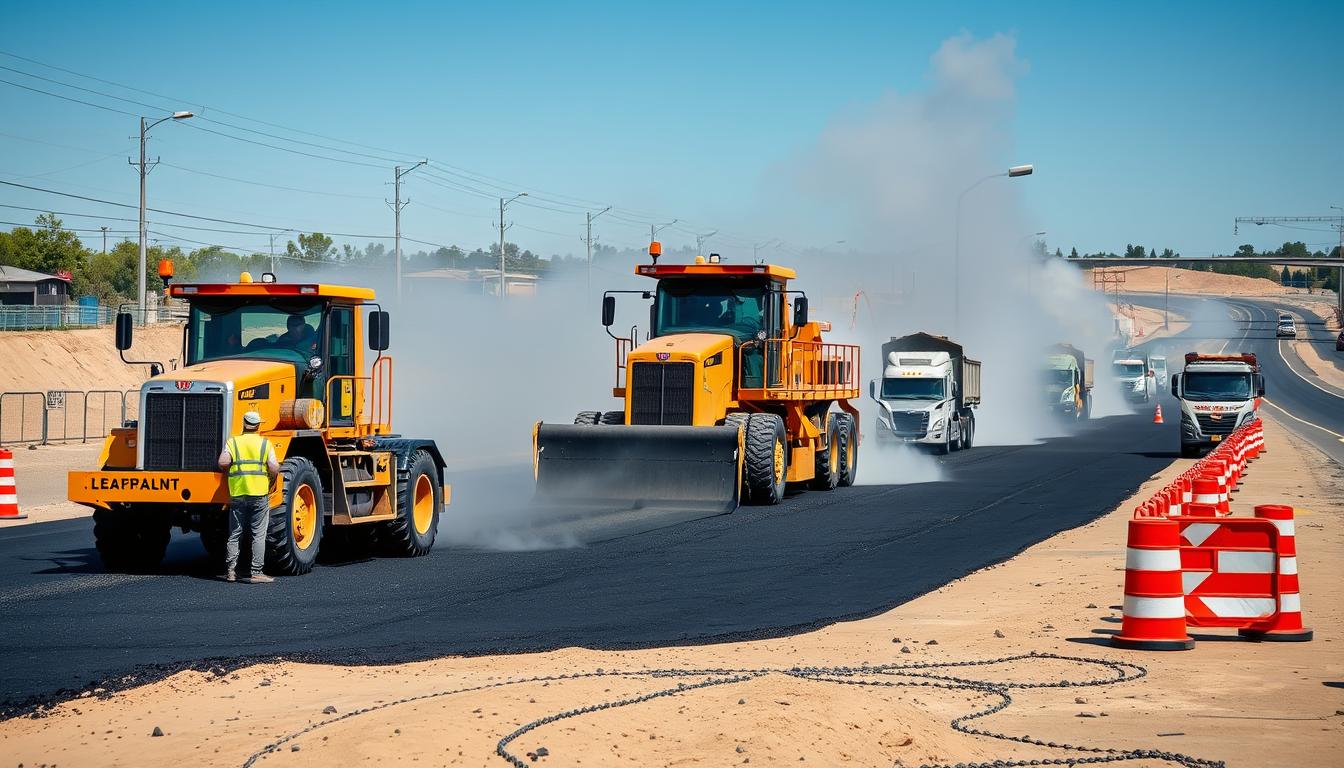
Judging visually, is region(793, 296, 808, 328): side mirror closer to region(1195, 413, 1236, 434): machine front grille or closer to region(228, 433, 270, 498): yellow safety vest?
region(228, 433, 270, 498): yellow safety vest

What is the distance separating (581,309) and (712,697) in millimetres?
50088

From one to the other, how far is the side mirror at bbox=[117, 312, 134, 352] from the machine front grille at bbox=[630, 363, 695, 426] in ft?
29.2

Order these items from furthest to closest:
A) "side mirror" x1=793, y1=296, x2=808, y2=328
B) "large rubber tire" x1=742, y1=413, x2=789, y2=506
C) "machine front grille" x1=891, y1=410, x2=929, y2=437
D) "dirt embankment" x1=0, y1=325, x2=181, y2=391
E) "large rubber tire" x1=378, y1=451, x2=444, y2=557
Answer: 1. "dirt embankment" x1=0, y1=325, x2=181, y2=391
2. "machine front grille" x1=891, y1=410, x2=929, y2=437
3. "side mirror" x1=793, y1=296, x2=808, y2=328
4. "large rubber tire" x1=742, y1=413, x2=789, y2=506
5. "large rubber tire" x1=378, y1=451, x2=444, y2=557

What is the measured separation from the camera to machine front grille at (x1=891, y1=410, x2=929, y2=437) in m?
38.8

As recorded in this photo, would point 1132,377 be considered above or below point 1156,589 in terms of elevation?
above

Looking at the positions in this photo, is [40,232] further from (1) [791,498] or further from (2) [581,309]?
(1) [791,498]

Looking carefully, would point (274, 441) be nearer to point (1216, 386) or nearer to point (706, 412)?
point (706, 412)

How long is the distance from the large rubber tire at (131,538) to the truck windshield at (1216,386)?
29353mm

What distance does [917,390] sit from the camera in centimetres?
3975

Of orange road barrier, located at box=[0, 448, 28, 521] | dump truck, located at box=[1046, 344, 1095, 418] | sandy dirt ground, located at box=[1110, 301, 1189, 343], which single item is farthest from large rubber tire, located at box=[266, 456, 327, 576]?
sandy dirt ground, located at box=[1110, 301, 1189, 343]

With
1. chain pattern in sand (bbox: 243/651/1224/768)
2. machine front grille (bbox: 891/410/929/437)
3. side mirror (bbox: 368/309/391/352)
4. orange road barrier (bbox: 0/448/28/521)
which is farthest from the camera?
machine front grille (bbox: 891/410/929/437)

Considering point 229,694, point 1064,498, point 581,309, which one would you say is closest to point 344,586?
point 229,694

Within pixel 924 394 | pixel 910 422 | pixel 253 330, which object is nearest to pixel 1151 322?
pixel 924 394

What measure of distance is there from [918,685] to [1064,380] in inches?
1948
